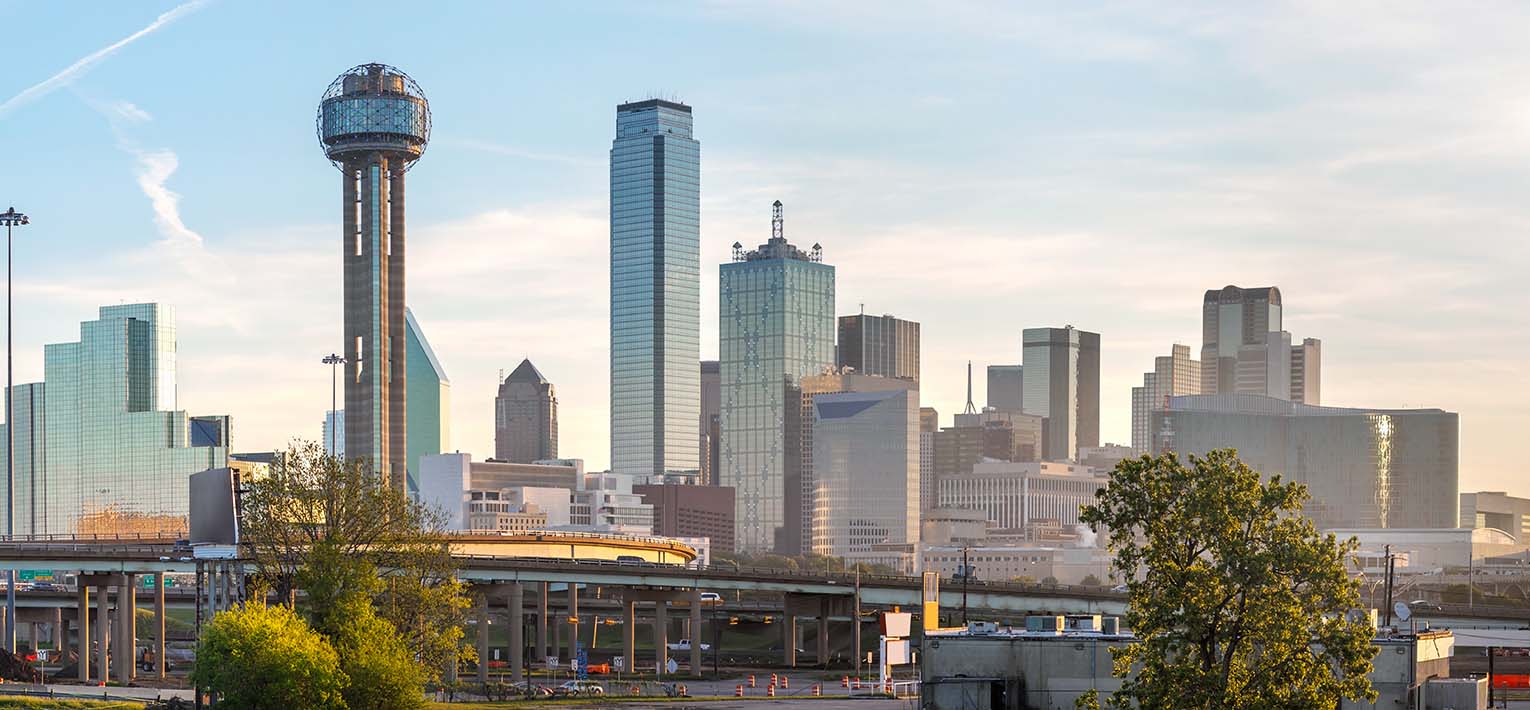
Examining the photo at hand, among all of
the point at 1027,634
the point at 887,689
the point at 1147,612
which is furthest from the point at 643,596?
the point at 1147,612

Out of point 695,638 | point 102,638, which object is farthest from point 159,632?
point 695,638

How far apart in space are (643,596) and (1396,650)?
119216 millimetres

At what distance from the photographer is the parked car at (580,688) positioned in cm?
12962

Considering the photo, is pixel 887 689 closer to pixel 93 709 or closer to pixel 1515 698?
pixel 1515 698

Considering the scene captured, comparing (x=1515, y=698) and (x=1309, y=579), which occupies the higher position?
(x=1309, y=579)

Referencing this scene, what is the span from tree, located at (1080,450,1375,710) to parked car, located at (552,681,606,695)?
6711cm

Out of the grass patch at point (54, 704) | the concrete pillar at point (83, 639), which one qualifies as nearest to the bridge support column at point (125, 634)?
the concrete pillar at point (83, 639)

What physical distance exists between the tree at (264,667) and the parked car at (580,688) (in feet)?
124

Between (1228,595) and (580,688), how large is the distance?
248 ft

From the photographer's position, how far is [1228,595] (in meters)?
65.6

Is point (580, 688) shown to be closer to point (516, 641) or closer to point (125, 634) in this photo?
point (516, 641)

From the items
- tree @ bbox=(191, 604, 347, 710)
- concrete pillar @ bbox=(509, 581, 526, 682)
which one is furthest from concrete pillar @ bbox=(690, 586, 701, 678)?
tree @ bbox=(191, 604, 347, 710)

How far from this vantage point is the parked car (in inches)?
5103

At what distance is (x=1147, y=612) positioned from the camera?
66.1 meters
